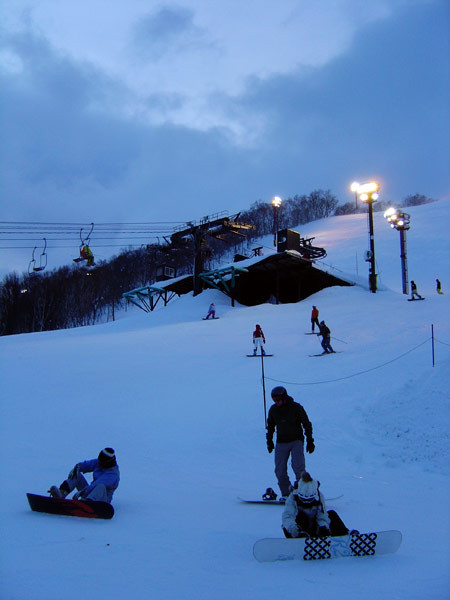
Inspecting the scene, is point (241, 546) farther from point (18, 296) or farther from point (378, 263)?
point (18, 296)

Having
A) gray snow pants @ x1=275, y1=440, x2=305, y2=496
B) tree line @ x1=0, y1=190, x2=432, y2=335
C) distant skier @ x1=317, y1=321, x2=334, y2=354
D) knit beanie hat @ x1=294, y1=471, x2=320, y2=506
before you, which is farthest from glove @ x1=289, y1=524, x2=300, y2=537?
tree line @ x1=0, y1=190, x2=432, y2=335

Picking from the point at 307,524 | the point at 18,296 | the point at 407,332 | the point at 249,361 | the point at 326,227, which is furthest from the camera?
the point at 326,227

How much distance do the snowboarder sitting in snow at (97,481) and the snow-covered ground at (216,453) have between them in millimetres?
385

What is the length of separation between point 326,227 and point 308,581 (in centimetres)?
8809

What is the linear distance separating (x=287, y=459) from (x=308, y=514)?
63.5 inches

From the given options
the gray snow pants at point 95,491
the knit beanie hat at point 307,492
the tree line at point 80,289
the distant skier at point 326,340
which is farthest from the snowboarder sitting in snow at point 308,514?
the tree line at point 80,289

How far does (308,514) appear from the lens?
442 cm

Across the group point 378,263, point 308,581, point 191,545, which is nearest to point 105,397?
point 191,545

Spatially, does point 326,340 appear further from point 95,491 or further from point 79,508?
point 79,508

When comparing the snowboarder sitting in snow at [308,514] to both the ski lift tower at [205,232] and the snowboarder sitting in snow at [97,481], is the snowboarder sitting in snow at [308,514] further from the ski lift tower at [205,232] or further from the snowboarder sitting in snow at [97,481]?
the ski lift tower at [205,232]

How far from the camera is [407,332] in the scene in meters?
17.7

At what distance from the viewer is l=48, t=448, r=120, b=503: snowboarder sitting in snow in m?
5.48

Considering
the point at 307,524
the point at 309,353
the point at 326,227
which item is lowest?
the point at 307,524

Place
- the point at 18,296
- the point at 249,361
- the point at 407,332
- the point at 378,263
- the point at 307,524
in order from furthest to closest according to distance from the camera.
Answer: the point at 18,296
the point at 378,263
the point at 407,332
the point at 249,361
the point at 307,524
